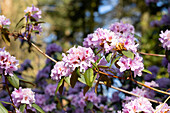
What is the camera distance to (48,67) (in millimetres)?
2648

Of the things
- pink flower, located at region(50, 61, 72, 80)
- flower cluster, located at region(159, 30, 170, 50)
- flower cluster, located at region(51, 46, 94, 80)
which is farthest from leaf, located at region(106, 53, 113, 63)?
flower cluster, located at region(159, 30, 170, 50)

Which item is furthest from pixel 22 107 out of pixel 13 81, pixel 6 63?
pixel 6 63

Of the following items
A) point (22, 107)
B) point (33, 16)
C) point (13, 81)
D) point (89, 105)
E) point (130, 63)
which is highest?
point (33, 16)

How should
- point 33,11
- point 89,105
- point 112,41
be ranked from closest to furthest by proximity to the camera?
point 112,41 → point 33,11 → point 89,105

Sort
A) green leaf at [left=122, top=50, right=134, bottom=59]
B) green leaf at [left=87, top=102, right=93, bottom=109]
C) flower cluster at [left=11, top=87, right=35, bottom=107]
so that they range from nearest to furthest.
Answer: green leaf at [left=122, top=50, right=134, bottom=59] → flower cluster at [left=11, top=87, right=35, bottom=107] → green leaf at [left=87, top=102, right=93, bottom=109]

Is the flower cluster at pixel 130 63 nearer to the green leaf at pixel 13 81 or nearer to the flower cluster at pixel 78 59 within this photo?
the flower cluster at pixel 78 59

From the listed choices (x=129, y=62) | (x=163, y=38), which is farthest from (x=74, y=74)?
(x=163, y=38)

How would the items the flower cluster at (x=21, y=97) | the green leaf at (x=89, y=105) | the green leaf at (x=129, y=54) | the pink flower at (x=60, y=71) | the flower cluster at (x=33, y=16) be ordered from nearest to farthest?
the green leaf at (x=129, y=54) → the pink flower at (x=60, y=71) → the flower cluster at (x=21, y=97) → the flower cluster at (x=33, y=16) → the green leaf at (x=89, y=105)

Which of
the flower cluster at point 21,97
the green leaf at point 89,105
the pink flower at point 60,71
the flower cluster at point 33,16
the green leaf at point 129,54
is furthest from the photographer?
the green leaf at point 89,105

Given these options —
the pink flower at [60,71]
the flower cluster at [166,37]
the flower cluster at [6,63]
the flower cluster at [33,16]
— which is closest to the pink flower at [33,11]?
the flower cluster at [33,16]

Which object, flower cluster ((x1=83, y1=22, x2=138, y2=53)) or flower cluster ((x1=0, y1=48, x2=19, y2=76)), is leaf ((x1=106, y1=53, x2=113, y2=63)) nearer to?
flower cluster ((x1=83, y1=22, x2=138, y2=53))

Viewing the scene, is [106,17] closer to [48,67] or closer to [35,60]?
[35,60]

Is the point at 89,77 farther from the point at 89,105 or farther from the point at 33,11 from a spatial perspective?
the point at 33,11

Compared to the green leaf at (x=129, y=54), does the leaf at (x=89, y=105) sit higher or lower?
lower
